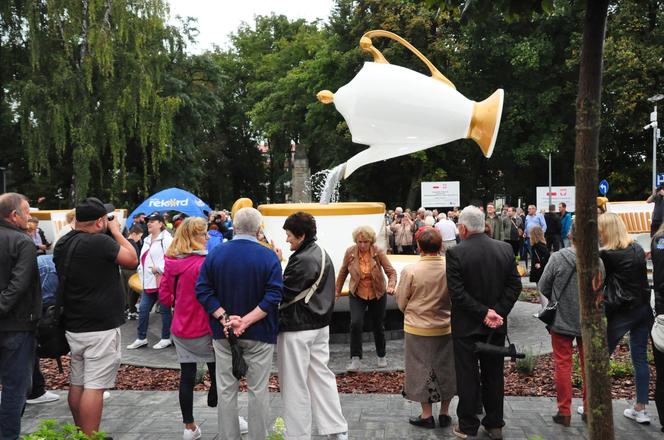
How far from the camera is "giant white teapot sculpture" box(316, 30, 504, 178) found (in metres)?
6.36

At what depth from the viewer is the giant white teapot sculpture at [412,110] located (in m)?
6.36

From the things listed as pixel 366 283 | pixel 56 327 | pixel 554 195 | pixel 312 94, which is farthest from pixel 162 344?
pixel 312 94

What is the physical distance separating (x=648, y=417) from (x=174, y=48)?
2840 centimetres

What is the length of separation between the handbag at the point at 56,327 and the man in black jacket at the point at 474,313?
2.70 meters

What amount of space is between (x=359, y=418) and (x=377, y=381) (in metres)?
1.25

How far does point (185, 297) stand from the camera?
15.2ft

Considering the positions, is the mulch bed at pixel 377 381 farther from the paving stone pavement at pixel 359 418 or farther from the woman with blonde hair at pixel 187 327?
the woman with blonde hair at pixel 187 327

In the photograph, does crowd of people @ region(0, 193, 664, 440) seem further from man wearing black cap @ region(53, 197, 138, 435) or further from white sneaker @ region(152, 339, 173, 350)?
white sneaker @ region(152, 339, 173, 350)

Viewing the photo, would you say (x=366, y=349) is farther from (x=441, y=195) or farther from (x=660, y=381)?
(x=441, y=195)

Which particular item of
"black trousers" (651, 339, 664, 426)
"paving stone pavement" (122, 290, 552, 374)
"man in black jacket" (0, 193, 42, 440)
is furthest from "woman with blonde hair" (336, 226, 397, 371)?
"man in black jacket" (0, 193, 42, 440)

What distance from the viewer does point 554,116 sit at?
27.2 meters

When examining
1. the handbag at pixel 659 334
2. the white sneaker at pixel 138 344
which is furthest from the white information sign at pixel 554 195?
the handbag at pixel 659 334

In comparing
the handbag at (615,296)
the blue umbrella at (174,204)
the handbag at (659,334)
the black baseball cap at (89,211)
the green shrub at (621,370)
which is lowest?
the green shrub at (621,370)

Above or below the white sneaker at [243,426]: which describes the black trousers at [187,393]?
above
